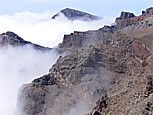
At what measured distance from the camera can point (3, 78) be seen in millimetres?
153250

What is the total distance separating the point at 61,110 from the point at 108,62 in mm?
23106

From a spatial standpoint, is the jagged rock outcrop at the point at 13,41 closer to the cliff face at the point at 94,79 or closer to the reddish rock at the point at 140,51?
the cliff face at the point at 94,79

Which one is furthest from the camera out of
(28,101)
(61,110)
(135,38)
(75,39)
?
(75,39)

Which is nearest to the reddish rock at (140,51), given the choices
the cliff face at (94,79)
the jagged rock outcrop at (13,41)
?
the cliff face at (94,79)

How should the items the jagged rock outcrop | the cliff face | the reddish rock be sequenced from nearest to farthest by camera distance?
the cliff face
the reddish rock
the jagged rock outcrop

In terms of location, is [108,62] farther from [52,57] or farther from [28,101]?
[52,57]

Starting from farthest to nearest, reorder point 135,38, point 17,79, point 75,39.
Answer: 1. point 75,39
2. point 17,79
3. point 135,38

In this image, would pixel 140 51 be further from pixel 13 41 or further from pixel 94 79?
pixel 13 41

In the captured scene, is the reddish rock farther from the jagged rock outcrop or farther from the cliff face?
the jagged rock outcrop

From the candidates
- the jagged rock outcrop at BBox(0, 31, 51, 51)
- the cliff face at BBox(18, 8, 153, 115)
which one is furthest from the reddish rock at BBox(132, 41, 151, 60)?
the jagged rock outcrop at BBox(0, 31, 51, 51)

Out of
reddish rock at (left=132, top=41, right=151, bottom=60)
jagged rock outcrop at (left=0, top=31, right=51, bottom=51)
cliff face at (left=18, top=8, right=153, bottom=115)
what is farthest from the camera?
jagged rock outcrop at (left=0, top=31, right=51, bottom=51)

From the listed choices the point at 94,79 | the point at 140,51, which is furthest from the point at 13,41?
the point at 94,79

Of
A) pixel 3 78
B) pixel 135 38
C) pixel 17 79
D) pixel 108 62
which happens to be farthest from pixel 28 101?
pixel 3 78

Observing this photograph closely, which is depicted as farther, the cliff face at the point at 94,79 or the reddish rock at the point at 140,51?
the reddish rock at the point at 140,51
